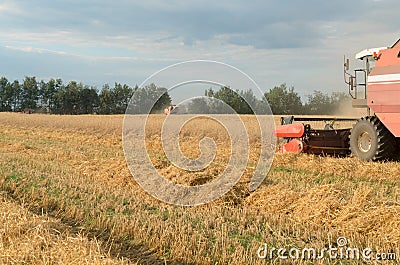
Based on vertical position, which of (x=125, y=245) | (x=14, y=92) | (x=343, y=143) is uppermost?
(x=14, y=92)

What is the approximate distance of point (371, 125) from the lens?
10.0 m

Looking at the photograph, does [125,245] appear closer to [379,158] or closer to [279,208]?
[279,208]

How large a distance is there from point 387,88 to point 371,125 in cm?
94

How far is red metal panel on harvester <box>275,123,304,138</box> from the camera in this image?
1114 centimetres

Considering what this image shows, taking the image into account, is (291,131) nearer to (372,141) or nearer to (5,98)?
(372,141)

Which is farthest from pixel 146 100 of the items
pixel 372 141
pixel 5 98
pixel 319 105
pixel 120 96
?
pixel 5 98

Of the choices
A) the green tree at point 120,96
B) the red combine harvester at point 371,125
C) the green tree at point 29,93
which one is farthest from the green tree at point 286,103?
the green tree at point 29,93

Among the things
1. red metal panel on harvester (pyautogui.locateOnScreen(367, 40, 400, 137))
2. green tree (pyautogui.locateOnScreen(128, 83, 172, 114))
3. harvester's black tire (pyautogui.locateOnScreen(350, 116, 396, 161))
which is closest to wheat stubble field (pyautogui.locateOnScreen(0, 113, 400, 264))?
harvester's black tire (pyautogui.locateOnScreen(350, 116, 396, 161))

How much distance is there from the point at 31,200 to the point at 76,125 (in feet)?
60.7

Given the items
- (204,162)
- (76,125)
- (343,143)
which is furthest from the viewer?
(76,125)

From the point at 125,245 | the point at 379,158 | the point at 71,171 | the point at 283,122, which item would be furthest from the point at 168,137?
the point at 125,245

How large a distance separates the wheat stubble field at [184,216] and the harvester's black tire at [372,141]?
38 centimetres

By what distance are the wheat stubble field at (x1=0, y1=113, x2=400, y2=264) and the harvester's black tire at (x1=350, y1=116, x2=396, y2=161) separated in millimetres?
380

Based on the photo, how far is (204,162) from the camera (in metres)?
9.23
